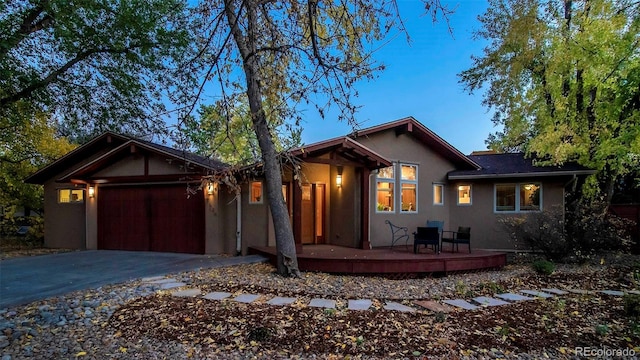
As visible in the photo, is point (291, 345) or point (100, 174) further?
point (100, 174)

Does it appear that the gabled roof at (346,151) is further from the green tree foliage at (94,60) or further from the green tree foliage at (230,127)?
the green tree foliage at (94,60)

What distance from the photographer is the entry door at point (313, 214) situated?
10.5 meters

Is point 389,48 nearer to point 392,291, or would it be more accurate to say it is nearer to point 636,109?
point 392,291

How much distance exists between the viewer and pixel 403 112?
10.8m

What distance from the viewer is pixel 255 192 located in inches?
376

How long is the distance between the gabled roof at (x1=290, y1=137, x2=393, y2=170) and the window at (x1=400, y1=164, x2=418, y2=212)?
1.89 metres


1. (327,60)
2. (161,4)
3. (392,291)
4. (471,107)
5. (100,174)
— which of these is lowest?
(392,291)

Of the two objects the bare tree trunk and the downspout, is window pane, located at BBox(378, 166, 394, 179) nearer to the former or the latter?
the downspout

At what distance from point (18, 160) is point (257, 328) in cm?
1361

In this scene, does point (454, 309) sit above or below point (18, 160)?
below

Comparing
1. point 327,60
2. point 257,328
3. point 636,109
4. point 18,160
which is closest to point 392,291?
point 257,328

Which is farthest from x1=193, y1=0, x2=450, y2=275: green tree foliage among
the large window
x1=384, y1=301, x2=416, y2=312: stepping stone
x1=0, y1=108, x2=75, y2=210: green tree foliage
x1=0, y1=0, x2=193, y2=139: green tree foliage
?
x1=0, y1=108, x2=75, y2=210: green tree foliage

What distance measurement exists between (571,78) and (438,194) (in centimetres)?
508

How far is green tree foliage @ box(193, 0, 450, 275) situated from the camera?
4969 mm
